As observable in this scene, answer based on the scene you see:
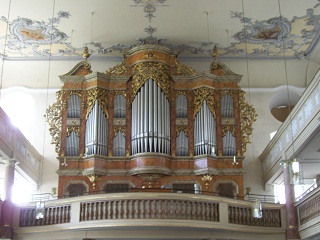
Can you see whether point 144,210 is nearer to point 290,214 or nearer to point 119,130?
point 119,130

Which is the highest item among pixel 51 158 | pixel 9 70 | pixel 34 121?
pixel 9 70

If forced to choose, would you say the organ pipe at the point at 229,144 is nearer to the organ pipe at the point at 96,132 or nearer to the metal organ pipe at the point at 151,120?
the metal organ pipe at the point at 151,120

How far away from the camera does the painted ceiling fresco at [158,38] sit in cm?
2000

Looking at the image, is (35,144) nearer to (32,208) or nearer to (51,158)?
(51,158)

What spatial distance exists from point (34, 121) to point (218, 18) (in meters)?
8.51

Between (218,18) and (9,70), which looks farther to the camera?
(9,70)

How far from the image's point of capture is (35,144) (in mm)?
22469

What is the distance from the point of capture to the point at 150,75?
813 inches

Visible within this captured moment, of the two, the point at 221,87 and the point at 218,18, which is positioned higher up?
the point at 218,18

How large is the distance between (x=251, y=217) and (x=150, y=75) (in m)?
6.45

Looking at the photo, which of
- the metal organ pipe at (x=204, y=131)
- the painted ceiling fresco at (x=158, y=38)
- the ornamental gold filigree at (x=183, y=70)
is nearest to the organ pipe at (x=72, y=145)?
the painted ceiling fresco at (x=158, y=38)

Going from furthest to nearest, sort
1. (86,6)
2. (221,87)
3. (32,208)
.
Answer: (221,87) → (86,6) → (32,208)

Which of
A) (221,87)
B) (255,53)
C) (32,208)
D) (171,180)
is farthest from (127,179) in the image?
(255,53)

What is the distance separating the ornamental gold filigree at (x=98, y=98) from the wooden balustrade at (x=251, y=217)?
5.99 m
